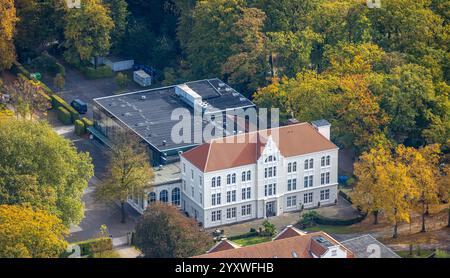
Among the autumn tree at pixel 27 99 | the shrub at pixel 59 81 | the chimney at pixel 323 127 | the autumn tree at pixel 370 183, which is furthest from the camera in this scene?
the shrub at pixel 59 81

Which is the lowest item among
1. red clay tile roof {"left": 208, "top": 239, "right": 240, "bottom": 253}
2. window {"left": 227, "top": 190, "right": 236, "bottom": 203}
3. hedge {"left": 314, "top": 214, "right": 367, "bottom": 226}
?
hedge {"left": 314, "top": 214, "right": 367, "bottom": 226}

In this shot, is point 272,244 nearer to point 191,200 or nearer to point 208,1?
point 191,200

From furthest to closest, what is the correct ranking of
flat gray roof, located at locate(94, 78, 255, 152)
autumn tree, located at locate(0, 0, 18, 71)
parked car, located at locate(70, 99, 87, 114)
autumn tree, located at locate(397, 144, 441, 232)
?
autumn tree, located at locate(0, 0, 18, 71) → parked car, located at locate(70, 99, 87, 114) → flat gray roof, located at locate(94, 78, 255, 152) → autumn tree, located at locate(397, 144, 441, 232)

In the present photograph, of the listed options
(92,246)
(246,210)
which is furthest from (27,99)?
(246,210)

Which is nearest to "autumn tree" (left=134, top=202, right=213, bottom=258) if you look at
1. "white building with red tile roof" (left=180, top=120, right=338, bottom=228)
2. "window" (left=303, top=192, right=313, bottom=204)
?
"white building with red tile roof" (left=180, top=120, right=338, bottom=228)

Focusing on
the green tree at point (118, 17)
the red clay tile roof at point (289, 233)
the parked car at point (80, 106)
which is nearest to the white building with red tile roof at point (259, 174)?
the red clay tile roof at point (289, 233)

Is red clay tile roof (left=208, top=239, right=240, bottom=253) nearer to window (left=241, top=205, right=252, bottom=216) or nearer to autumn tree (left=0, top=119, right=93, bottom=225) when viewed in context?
autumn tree (left=0, top=119, right=93, bottom=225)

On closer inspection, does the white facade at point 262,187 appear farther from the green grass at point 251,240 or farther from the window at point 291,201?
the green grass at point 251,240

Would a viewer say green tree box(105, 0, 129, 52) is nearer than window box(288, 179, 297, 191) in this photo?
No

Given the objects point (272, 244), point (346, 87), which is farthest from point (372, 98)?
point (272, 244)
